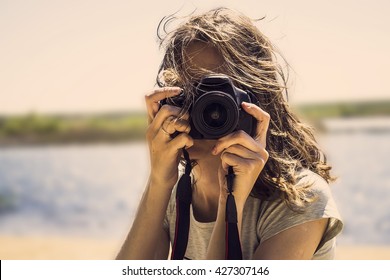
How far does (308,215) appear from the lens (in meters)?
1.36

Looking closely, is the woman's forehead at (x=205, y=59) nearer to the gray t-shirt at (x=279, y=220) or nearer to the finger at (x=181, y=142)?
the finger at (x=181, y=142)

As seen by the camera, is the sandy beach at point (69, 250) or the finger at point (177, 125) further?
the sandy beach at point (69, 250)

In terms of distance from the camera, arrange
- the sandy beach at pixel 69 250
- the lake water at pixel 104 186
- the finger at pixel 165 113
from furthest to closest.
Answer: the lake water at pixel 104 186
the sandy beach at pixel 69 250
the finger at pixel 165 113

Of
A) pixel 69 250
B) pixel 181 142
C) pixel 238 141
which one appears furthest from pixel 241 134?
pixel 69 250

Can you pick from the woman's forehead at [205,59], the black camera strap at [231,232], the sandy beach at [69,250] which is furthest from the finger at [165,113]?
the sandy beach at [69,250]

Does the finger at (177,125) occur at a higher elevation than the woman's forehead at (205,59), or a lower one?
lower

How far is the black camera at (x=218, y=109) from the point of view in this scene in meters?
1.39

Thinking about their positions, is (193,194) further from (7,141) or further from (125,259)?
(7,141)

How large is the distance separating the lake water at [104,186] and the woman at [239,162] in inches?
126

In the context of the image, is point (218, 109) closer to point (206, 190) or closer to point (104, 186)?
point (206, 190)

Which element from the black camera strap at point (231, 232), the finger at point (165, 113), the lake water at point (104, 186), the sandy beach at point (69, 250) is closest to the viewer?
the black camera strap at point (231, 232)

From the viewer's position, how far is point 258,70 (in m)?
1.48
